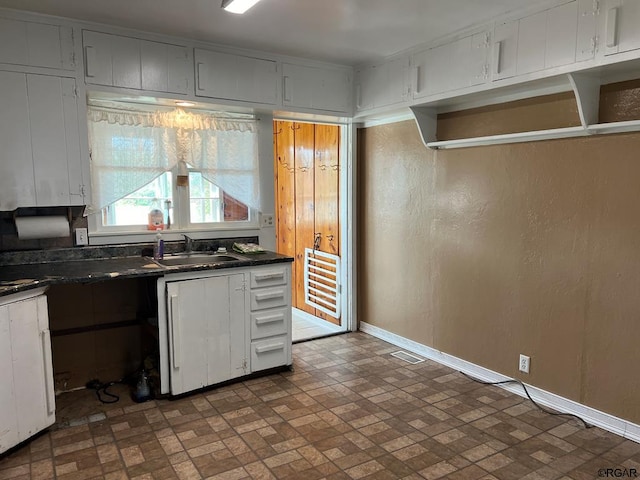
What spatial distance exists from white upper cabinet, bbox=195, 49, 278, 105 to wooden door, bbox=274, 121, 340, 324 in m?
0.99

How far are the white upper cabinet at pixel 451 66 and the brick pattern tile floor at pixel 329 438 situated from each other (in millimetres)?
2115

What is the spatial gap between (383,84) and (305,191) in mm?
1554

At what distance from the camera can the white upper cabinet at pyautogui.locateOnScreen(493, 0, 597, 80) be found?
2.44 metres

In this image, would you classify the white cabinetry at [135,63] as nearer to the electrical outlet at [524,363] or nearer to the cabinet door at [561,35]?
the cabinet door at [561,35]

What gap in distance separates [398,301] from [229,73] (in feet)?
7.70

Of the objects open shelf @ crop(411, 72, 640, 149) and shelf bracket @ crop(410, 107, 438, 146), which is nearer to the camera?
open shelf @ crop(411, 72, 640, 149)

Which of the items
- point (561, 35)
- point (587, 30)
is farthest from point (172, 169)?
point (587, 30)

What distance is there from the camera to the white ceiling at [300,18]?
2.66 metres

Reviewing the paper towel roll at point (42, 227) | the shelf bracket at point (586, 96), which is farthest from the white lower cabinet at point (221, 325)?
the shelf bracket at point (586, 96)

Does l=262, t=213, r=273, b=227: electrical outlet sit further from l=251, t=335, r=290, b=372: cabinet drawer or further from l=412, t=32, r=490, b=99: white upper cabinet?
l=412, t=32, r=490, b=99: white upper cabinet

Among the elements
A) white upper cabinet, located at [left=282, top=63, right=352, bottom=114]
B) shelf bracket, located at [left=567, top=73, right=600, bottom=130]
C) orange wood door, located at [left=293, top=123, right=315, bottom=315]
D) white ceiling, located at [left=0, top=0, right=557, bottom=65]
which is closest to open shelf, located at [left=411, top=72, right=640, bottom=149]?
shelf bracket, located at [left=567, top=73, right=600, bottom=130]

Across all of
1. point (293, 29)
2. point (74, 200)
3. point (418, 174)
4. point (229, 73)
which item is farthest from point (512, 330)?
point (74, 200)

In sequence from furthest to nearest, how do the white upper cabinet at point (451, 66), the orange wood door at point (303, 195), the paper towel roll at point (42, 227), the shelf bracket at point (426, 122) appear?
the orange wood door at point (303, 195) < the shelf bracket at point (426, 122) < the white upper cabinet at point (451, 66) < the paper towel roll at point (42, 227)

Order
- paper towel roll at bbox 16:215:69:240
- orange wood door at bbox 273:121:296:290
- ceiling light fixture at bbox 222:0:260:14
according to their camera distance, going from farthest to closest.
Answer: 1. orange wood door at bbox 273:121:296:290
2. paper towel roll at bbox 16:215:69:240
3. ceiling light fixture at bbox 222:0:260:14
